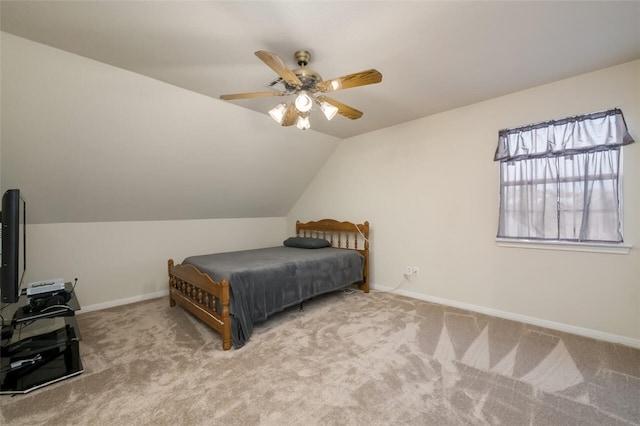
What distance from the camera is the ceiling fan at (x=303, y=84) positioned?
1.72 meters

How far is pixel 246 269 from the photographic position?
275 cm

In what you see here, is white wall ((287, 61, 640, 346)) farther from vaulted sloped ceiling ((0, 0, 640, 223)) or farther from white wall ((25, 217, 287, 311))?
white wall ((25, 217, 287, 311))

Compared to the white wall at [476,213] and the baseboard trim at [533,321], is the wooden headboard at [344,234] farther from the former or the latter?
the baseboard trim at [533,321]

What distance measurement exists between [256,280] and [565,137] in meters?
3.32

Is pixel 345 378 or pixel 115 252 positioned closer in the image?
pixel 345 378

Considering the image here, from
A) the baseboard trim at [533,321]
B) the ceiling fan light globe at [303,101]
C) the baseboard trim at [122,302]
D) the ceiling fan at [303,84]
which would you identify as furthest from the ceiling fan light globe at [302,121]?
the baseboard trim at [122,302]

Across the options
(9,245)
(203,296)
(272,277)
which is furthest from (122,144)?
(272,277)

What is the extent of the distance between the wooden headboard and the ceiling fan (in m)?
2.16

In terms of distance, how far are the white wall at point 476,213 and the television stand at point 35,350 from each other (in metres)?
3.47

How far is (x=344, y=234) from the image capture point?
179 inches

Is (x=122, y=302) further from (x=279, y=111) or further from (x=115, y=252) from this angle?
(x=279, y=111)

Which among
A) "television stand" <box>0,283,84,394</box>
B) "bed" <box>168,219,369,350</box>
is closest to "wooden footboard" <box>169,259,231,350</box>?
"bed" <box>168,219,369,350</box>

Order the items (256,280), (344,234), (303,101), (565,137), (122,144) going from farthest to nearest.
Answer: (344,234) → (122,144) → (256,280) → (565,137) → (303,101)

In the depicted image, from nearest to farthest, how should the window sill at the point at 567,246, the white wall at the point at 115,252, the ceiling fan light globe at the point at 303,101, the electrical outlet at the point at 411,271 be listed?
the ceiling fan light globe at the point at 303,101 < the window sill at the point at 567,246 < the white wall at the point at 115,252 < the electrical outlet at the point at 411,271
